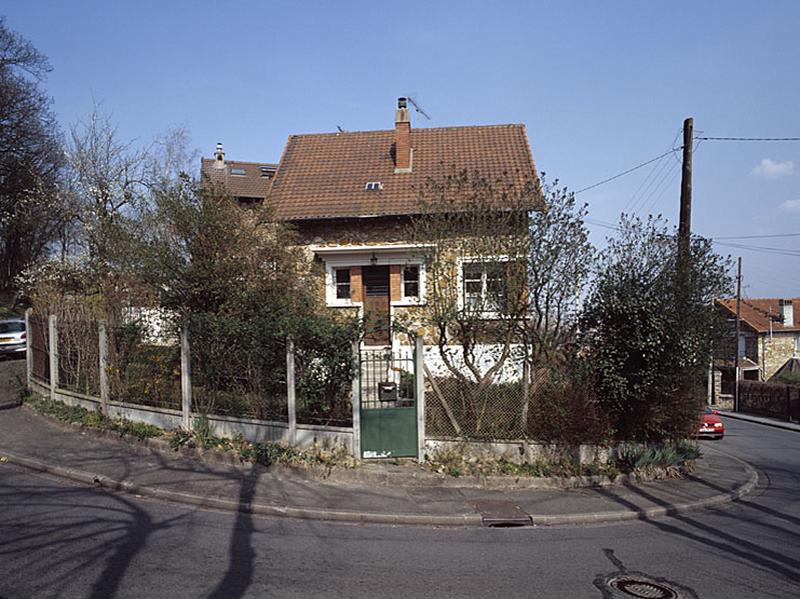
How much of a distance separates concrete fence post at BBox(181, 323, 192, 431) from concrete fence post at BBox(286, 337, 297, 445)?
1968 mm

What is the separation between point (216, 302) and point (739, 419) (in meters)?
31.1

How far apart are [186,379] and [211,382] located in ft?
1.48

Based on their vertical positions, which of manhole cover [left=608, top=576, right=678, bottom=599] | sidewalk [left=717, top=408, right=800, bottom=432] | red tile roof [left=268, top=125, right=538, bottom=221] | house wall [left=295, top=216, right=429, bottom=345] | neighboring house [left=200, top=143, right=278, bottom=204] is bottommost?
sidewalk [left=717, top=408, right=800, bottom=432]

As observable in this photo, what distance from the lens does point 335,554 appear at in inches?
251

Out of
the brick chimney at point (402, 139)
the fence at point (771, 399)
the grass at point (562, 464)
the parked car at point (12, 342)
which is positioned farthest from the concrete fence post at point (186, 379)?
the fence at point (771, 399)

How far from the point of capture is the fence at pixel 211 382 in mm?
9758

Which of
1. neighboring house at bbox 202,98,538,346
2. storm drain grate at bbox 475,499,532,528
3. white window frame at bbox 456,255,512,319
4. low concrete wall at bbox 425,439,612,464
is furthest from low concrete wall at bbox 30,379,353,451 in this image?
neighboring house at bbox 202,98,538,346

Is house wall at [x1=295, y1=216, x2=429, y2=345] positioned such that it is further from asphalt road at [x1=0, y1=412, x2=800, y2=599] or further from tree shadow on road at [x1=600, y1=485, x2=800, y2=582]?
asphalt road at [x1=0, y1=412, x2=800, y2=599]

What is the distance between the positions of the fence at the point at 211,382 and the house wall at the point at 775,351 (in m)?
49.6

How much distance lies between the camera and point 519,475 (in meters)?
9.39

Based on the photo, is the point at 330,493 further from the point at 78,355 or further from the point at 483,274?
the point at 78,355

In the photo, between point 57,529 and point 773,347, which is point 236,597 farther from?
point 773,347

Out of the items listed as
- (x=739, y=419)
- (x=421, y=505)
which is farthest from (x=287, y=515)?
(x=739, y=419)

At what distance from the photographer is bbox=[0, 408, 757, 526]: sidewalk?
789 centimetres
